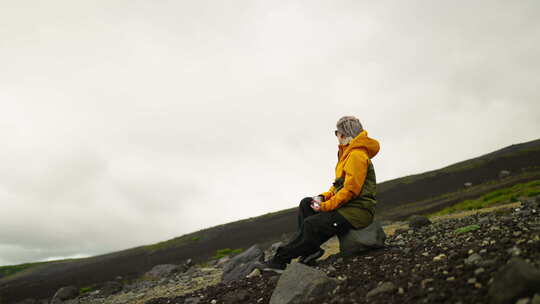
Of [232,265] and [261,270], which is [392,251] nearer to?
[261,270]

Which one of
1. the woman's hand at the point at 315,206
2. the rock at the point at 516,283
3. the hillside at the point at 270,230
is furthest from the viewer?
the hillside at the point at 270,230

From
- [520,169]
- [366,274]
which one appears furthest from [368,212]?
[520,169]

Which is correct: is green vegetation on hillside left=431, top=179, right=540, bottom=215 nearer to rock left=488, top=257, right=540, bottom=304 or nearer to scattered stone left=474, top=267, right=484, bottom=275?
scattered stone left=474, top=267, right=484, bottom=275

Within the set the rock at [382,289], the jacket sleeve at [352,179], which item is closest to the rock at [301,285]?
the rock at [382,289]

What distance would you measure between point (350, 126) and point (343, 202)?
196 cm

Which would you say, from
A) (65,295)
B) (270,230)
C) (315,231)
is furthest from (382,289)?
(270,230)

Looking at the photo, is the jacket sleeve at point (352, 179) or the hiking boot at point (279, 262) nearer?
the jacket sleeve at point (352, 179)

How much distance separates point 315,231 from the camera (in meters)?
7.91

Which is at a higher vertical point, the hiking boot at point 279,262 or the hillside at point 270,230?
the hiking boot at point 279,262

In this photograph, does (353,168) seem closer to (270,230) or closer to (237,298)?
(237,298)

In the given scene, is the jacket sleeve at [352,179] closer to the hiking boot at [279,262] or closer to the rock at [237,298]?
the hiking boot at [279,262]

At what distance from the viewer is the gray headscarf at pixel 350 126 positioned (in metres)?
8.46

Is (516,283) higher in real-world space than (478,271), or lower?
higher

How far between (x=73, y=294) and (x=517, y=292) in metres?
27.1
